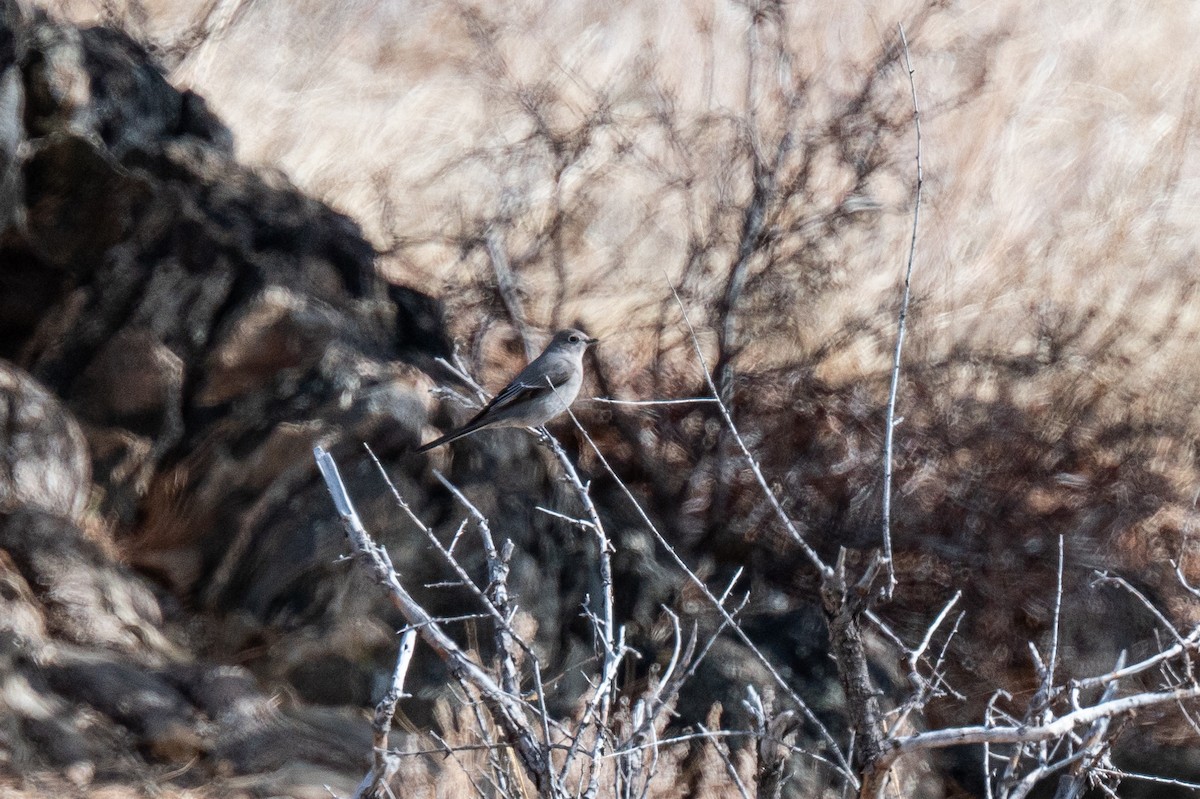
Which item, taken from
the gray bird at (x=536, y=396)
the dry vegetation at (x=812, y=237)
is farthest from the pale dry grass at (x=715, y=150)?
the gray bird at (x=536, y=396)

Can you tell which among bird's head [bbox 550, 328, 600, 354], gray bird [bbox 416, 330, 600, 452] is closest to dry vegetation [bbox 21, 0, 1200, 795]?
bird's head [bbox 550, 328, 600, 354]

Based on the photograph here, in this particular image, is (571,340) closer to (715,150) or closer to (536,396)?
(536,396)

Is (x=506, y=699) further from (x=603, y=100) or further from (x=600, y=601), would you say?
(x=603, y=100)

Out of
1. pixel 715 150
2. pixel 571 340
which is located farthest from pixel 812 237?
pixel 571 340

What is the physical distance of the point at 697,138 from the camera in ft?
27.5

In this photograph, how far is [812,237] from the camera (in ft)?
26.3

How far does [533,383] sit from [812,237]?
Result: 264 cm

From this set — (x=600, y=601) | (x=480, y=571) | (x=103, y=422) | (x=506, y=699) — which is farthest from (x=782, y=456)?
(x=506, y=699)

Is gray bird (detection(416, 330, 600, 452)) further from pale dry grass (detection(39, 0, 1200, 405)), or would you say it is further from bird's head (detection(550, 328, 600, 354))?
pale dry grass (detection(39, 0, 1200, 405))

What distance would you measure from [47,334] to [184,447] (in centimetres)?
99

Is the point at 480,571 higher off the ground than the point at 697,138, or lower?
lower

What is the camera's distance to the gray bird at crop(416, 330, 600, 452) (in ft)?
19.5

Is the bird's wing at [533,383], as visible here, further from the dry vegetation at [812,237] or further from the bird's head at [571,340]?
the dry vegetation at [812,237]

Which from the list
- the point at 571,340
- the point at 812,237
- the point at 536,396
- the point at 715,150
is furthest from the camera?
the point at 715,150
